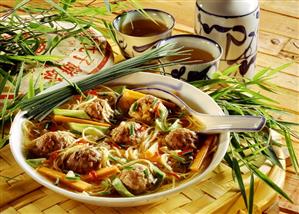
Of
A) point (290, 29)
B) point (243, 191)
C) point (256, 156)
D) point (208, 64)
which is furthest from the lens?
point (290, 29)

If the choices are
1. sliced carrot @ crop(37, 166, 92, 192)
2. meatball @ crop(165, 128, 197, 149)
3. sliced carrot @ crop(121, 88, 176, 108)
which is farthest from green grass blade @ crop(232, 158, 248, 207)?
sliced carrot @ crop(37, 166, 92, 192)

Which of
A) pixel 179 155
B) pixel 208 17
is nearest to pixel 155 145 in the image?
pixel 179 155

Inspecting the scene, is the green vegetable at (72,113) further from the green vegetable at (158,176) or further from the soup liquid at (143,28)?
the soup liquid at (143,28)

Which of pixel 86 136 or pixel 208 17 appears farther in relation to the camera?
pixel 208 17

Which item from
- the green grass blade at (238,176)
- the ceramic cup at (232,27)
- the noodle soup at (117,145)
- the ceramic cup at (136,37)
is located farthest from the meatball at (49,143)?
the ceramic cup at (232,27)

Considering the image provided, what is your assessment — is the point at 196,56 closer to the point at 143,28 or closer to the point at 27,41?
the point at 143,28

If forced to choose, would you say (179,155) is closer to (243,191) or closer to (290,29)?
(243,191)

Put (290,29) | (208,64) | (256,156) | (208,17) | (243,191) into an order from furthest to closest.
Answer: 1. (290,29)
2. (208,17)
3. (208,64)
4. (256,156)
5. (243,191)

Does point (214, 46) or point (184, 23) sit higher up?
point (214, 46)
